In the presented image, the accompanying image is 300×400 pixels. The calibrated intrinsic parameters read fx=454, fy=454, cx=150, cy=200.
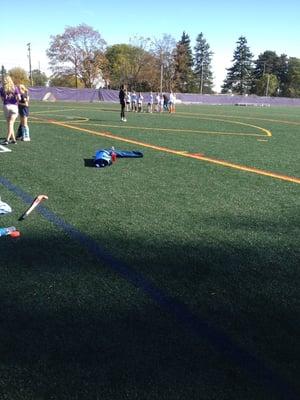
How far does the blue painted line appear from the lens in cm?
267

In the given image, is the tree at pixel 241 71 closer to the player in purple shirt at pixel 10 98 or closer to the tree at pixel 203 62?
the tree at pixel 203 62

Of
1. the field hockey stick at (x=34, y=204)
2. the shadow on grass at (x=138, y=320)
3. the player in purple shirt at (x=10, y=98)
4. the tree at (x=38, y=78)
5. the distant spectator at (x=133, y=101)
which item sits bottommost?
the tree at (x=38, y=78)

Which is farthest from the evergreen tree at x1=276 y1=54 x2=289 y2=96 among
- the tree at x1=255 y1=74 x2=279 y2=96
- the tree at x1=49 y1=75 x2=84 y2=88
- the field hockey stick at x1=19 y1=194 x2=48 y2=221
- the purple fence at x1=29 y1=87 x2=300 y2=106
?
the field hockey stick at x1=19 y1=194 x2=48 y2=221

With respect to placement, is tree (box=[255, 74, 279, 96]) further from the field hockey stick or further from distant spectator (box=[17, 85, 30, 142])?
the field hockey stick

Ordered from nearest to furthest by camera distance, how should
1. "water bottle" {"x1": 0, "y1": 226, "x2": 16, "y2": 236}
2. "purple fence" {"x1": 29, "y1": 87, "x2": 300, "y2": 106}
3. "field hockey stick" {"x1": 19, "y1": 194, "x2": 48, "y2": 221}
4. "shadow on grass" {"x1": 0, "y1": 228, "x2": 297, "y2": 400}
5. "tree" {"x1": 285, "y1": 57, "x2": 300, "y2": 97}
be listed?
"shadow on grass" {"x1": 0, "y1": 228, "x2": 297, "y2": 400}, "water bottle" {"x1": 0, "y1": 226, "x2": 16, "y2": 236}, "field hockey stick" {"x1": 19, "y1": 194, "x2": 48, "y2": 221}, "purple fence" {"x1": 29, "y1": 87, "x2": 300, "y2": 106}, "tree" {"x1": 285, "y1": 57, "x2": 300, "y2": 97}

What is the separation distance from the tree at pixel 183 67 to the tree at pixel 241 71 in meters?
14.3

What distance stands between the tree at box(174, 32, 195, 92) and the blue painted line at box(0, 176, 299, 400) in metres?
103

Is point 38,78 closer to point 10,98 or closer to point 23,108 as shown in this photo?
point 23,108

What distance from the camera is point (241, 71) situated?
120000 millimetres

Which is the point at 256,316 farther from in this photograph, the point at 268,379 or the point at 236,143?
the point at 236,143

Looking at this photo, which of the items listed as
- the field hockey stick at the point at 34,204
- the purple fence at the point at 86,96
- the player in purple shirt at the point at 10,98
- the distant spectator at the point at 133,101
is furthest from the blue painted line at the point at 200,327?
Answer: the purple fence at the point at 86,96

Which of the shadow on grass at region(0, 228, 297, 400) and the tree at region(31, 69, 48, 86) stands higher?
the shadow on grass at region(0, 228, 297, 400)

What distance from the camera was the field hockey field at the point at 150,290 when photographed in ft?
8.84

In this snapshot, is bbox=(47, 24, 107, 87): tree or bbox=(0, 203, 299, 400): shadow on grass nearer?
bbox=(0, 203, 299, 400): shadow on grass
